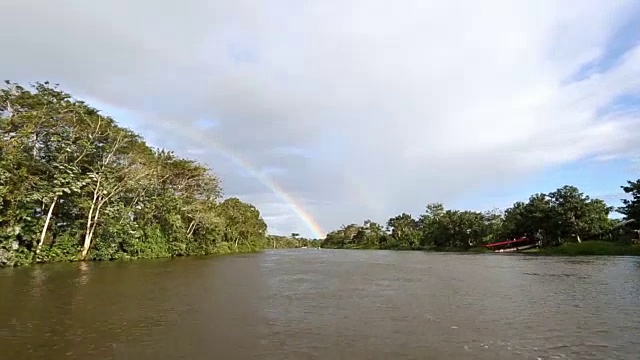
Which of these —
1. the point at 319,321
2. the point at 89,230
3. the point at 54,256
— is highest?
Result: the point at 89,230

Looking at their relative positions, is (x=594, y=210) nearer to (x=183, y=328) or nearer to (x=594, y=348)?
(x=594, y=348)

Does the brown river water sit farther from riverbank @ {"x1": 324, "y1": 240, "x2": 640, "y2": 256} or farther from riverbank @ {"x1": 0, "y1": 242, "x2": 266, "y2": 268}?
riverbank @ {"x1": 324, "y1": 240, "x2": 640, "y2": 256}

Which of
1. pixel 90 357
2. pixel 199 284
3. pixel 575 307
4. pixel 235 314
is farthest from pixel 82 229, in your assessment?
pixel 575 307

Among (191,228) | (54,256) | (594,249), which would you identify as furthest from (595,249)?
(54,256)

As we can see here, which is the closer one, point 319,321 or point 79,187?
point 319,321

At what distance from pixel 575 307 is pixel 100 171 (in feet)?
116

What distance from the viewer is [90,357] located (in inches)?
331

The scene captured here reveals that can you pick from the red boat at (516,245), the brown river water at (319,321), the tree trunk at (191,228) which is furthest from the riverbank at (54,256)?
the red boat at (516,245)

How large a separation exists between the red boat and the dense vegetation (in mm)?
48283

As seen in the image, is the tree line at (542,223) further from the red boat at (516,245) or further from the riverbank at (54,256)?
the riverbank at (54,256)

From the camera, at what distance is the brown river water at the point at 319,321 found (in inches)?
353

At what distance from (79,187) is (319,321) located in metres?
29.9

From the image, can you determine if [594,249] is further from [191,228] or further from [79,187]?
[79,187]

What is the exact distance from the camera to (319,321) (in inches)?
479
